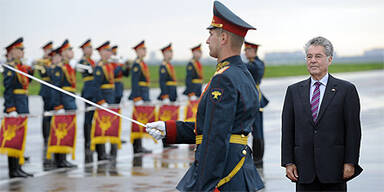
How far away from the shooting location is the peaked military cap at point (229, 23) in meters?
4.64

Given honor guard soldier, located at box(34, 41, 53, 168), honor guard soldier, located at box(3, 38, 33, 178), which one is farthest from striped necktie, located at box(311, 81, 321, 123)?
honor guard soldier, located at box(34, 41, 53, 168)

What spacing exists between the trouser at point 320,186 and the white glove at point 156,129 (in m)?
1.14

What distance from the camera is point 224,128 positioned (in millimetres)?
4418

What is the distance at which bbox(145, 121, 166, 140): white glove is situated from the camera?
4934 mm

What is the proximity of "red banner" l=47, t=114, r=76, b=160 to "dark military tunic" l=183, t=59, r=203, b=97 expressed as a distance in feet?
13.2

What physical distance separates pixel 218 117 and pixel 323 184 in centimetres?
136

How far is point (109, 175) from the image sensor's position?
1062cm

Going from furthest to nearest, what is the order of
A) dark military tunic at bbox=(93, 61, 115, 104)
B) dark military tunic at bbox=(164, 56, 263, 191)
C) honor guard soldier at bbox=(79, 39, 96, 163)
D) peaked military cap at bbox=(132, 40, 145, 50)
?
1. peaked military cap at bbox=(132, 40, 145, 50)
2. honor guard soldier at bbox=(79, 39, 96, 163)
3. dark military tunic at bbox=(93, 61, 115, 104)
4. dark military tunic at bbox=(164, 56, 263, 191)

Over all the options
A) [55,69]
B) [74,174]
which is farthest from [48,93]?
[74,174]

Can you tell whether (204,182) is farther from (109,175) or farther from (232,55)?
(109,175)

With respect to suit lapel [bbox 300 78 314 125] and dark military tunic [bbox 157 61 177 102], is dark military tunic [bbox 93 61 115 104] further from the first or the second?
suit lapel [bbox 300 78 314 125]

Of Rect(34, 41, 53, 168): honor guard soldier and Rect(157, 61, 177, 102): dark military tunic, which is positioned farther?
Rect(157, 61, 177, 102): dark military tunic

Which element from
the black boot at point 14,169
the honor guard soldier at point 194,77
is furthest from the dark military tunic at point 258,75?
the honor guard soldier at point 194,77

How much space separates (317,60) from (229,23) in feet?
3.22
